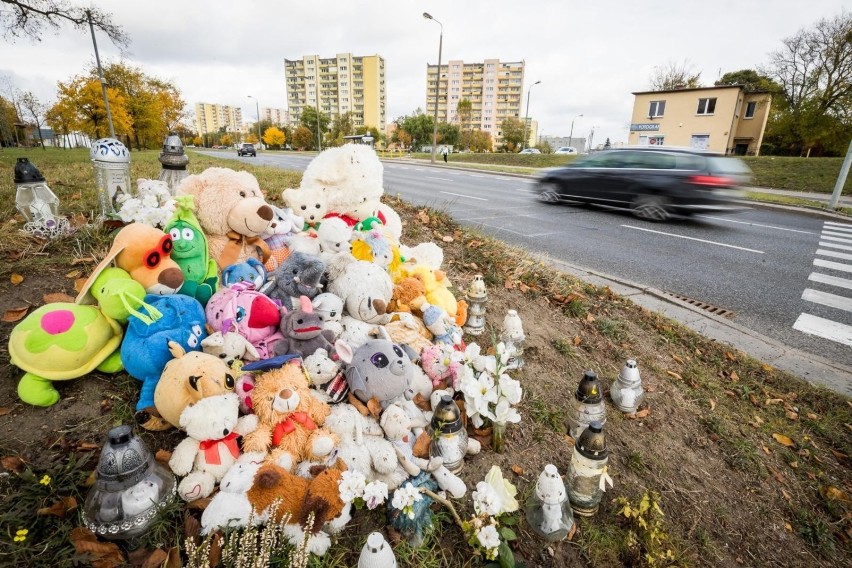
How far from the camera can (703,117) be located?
1265 inches

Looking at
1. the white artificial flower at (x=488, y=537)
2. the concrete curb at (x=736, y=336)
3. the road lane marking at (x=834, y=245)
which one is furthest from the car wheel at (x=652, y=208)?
the white artificial flower at (x=488, y=537)

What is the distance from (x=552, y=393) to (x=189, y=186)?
2813 millimetres

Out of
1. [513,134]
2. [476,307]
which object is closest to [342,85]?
[513,134]

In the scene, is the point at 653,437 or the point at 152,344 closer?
the point at 152,344

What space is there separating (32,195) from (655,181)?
10.5 meters

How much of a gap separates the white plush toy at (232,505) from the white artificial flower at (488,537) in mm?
831

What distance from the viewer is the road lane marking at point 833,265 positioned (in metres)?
6.58

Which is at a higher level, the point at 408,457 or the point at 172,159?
the point at 172,159

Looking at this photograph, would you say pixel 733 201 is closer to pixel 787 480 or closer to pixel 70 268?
pixel 787 480

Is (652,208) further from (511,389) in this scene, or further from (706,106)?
(706,106)

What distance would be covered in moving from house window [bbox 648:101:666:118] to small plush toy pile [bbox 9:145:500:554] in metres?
38.9

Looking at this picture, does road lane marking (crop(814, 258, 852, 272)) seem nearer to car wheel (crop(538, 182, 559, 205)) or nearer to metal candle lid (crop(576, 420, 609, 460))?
car wheel (crop(538, 182, 559, 205))

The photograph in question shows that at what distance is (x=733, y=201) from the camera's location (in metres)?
8.70

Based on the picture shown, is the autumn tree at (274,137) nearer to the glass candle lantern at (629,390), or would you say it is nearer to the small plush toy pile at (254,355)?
the small plush toy pile at (254,355)
